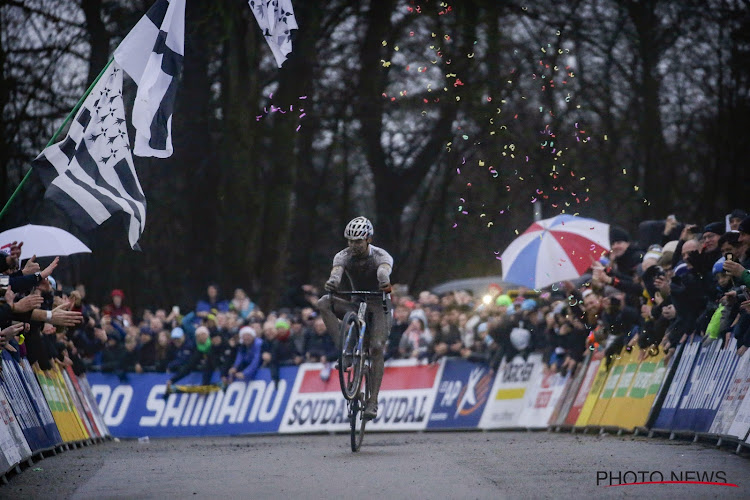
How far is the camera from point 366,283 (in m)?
15.0

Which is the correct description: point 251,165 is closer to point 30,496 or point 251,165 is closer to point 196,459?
point 196,459

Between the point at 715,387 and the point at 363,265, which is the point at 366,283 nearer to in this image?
the point at 363,265

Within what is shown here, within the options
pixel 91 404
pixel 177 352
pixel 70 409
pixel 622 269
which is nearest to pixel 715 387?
pixel 622 269

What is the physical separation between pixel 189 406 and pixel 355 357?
1040 cm

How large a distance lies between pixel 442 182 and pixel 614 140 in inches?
275

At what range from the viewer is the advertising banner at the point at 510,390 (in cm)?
2169

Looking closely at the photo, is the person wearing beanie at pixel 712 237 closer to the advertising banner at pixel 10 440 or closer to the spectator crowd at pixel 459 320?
the spectator crowd at pixel 459 320

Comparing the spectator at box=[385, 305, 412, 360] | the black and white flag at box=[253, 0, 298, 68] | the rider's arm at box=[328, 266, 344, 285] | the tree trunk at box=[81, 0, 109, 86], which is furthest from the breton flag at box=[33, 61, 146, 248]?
the tree trunk at box=[81, 0, 109, 86]

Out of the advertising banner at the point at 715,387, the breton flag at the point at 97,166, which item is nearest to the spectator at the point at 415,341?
the advertising banner at the point at 715,387

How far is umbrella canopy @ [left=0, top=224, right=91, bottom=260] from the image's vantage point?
1656cm

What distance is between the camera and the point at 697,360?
14.7 meters

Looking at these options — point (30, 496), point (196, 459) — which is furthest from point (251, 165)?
point (30, 496)

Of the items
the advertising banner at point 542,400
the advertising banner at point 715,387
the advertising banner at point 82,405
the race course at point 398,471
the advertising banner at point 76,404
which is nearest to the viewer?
the race course at point 398,471

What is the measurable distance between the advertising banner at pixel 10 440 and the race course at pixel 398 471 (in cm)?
20
